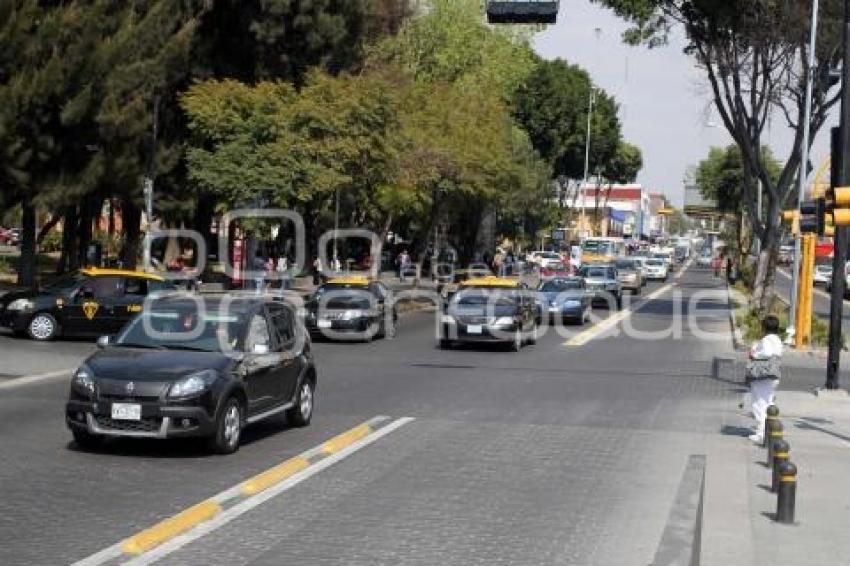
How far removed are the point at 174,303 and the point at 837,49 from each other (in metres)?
27.3

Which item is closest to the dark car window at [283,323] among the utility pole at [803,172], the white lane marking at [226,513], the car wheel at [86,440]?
the white lane marking at [226,513]

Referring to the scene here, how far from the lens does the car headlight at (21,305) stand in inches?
966

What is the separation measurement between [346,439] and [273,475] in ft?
7.57

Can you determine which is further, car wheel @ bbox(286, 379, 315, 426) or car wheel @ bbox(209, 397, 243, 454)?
car wheel @ bbox(286, 379, 315, 426)

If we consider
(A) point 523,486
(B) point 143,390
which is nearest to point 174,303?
(B) point 143,390

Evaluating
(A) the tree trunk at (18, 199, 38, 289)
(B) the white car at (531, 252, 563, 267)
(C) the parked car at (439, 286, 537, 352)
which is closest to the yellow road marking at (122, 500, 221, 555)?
(C) the parked car at (439, 286, 537, 352)

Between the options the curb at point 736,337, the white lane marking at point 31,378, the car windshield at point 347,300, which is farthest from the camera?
the curb at point 736,337

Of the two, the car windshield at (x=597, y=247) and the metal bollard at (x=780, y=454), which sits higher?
the car windshield at (x=597, y=247)

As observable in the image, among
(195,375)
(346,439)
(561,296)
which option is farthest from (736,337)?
(195,375)

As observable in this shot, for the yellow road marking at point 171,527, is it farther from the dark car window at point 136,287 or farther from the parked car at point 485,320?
the parked car at point 485,320

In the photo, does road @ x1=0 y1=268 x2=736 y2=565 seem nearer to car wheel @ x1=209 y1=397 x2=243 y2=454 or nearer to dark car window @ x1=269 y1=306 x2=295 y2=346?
car wheel @ x1=209 y1=397 x2=243 y2=454

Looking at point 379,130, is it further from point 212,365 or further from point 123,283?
point 212,365

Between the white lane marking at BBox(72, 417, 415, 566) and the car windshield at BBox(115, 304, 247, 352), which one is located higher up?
the car windshield at BBox(115, 304, 247, 352)

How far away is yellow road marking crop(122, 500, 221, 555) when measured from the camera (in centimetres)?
796
